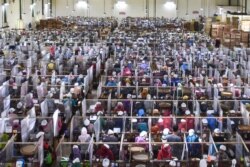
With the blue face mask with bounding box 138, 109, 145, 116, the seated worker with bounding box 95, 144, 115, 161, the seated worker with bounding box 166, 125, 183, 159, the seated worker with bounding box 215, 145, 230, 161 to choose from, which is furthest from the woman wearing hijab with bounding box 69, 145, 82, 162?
the blue face mask with bounding box 138, 109, 145, 116

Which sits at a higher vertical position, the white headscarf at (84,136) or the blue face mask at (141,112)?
the blue face mask at (141,112)

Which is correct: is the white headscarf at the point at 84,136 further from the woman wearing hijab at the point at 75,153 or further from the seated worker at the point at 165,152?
the seated worker at the point at 165,152

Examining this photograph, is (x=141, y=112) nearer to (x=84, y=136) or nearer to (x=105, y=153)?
(x=84, y=136)

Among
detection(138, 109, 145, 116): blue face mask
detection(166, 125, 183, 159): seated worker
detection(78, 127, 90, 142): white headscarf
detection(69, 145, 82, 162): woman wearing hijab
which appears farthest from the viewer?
detection(138, 109, 145, 116): blue face mask

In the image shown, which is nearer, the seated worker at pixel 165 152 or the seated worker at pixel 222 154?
the seated worker at pixel 222 154

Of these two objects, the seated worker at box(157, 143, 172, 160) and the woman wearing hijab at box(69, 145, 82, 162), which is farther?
the seated worker at box(157, 143, 172, 160)

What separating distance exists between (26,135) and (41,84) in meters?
5.38

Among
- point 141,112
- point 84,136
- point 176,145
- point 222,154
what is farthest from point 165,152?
point 141,112

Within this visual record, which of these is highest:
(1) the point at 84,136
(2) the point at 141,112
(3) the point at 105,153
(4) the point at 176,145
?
(2) the point at 141,112

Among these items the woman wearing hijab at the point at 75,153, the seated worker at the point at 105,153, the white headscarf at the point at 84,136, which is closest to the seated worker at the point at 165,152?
the seated worker at the point at 105,153

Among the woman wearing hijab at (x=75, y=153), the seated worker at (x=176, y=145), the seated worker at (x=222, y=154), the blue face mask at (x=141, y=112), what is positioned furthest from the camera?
the blue face mask at (x=141, y=112)

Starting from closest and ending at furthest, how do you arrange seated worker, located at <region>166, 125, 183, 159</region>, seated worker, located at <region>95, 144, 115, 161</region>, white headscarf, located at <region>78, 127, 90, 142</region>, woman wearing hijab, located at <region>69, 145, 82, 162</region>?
woman wearing hijab, located at <region>69, 145, 82, 162</region> < seated worker, located at <region>95, 144, 115, 161</region> < seated worker, located at <region>166, 125, 183, 159</region> < white headscarf, located at <region>78, 127, 90, 142</region>

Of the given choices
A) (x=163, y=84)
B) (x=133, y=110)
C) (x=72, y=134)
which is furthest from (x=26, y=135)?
(x=163, y=84)

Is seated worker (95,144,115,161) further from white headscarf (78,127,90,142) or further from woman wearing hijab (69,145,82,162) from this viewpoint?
white headscarf (78,127,90,142)
